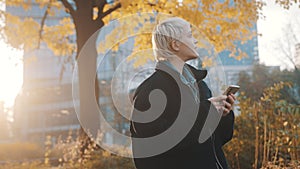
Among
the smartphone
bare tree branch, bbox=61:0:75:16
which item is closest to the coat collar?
the smartphone

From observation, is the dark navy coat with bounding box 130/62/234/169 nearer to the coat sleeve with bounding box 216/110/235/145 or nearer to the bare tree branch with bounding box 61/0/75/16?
the coat sleeve with bounding box 216/110/235/145

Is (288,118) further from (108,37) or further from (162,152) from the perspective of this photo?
(108,37)

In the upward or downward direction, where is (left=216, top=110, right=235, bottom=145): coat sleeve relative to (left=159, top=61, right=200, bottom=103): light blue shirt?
downward

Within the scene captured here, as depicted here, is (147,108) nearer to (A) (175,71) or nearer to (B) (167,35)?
(A) (175,71)

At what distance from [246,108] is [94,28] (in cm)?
411

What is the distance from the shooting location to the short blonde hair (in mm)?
1681

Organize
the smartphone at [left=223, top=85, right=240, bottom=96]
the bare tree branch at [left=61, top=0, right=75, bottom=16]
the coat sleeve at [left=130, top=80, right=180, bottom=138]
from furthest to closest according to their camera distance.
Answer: the bare tree branch at [left=61, top=0, right=75, bottom=16] < the smartphone at [left=223, top=85, right=240, bottom=96] < the coat sleeve at [left=130, top=80, right=180, bottom=138]

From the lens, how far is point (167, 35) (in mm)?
1688

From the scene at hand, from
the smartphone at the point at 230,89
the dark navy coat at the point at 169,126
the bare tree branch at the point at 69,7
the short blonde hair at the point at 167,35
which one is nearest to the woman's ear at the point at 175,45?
the short blonde hair at the point at 167,35

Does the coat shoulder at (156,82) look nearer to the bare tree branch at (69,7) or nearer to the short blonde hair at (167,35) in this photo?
the short blonde hair at (167,35)

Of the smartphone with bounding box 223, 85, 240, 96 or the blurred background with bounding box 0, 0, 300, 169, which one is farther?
the blurred background with bounding box 0, 0, 300, 169

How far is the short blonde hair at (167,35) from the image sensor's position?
1.68 m

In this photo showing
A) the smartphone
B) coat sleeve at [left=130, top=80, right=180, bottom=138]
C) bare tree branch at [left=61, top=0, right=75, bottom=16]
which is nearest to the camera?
coat sleeve at [left=130, top=80, right=180, bottom=138]

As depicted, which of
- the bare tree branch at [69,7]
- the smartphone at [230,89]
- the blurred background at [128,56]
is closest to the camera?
the smartphone at [230,89]
